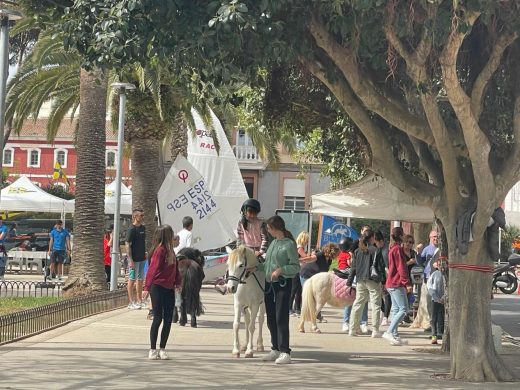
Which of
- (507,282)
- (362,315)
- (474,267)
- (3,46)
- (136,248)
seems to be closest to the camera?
(474,267)

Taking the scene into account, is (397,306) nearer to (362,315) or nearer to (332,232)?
(362,315)

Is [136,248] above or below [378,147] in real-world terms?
below

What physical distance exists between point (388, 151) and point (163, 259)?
2954mm

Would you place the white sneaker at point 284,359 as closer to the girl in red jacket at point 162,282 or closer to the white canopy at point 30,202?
the girl in red jacket at point 162,282

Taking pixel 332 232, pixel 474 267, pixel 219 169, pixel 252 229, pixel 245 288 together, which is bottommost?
pixel 245 288

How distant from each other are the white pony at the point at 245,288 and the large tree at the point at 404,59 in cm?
201

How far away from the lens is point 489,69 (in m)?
11.1

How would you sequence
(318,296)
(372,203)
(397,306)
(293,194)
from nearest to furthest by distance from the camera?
(397,306)
(318,296)
(372,203)
(293,194)

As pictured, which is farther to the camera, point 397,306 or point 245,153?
point 245,153

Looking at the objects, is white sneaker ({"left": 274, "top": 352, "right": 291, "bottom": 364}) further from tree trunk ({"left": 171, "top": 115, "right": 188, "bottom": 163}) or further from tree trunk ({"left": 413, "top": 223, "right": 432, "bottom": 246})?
tree trunk ({"left": 171, "top": 115, "right": 188, "bottom": 163})

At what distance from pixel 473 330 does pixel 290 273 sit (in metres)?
2.33

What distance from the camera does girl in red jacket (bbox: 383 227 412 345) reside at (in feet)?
52.0

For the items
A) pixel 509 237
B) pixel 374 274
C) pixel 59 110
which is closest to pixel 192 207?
pixel 59 110

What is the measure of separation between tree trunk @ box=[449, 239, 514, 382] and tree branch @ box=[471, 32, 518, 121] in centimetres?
147
